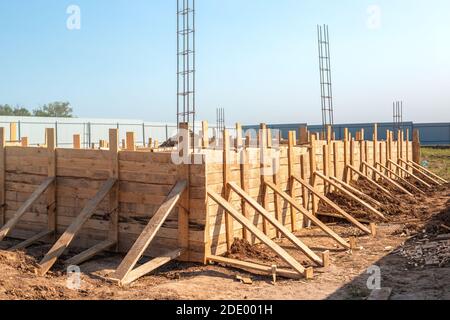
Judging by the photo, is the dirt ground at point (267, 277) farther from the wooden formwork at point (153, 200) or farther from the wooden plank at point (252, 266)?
the wooden formwork at point (153, 200)

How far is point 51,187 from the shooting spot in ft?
32.7

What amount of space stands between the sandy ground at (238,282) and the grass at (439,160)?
18.3 m

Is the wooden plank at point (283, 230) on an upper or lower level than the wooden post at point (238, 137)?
lower

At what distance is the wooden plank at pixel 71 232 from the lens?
8133 mm

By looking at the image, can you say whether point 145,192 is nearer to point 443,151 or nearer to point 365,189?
point 365,189

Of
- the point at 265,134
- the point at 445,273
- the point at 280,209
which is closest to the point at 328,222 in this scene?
the point at 280,209

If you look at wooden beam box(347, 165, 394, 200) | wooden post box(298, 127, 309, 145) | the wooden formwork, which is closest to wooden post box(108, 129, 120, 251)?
the wooden formwork

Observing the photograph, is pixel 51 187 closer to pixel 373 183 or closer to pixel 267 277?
pixel 267 277

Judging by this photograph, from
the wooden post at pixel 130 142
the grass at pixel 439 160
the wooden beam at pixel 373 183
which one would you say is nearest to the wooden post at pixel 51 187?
the wooden post at pixel 130 142

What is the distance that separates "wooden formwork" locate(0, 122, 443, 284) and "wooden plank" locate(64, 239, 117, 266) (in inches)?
0.7

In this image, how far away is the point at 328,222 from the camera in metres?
12.7

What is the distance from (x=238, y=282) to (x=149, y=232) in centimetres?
157

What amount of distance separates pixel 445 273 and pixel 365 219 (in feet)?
17.7

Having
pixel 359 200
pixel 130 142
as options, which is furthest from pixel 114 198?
pixel 359 200
